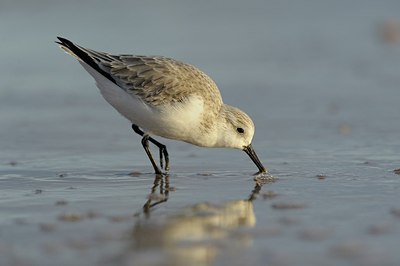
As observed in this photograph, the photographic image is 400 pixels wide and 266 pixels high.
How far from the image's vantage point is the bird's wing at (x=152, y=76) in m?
8.16

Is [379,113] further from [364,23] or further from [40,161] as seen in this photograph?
[364,23]

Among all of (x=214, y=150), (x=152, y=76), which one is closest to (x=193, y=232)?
(x=152, y=76)

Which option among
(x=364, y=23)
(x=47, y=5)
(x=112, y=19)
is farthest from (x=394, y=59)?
(x=47, y=5)

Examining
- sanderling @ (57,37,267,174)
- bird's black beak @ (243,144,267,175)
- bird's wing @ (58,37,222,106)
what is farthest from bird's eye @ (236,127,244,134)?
bird's wing @ (58,37,222,106)

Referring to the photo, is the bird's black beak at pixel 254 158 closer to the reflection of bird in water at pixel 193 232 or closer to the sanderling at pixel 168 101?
the sanderling at pixel 168 101

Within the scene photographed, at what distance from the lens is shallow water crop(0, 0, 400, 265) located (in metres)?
5.72

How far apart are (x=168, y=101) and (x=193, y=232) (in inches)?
93.3

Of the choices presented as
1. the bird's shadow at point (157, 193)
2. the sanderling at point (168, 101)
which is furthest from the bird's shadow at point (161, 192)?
the sanderling at point (168, 101)

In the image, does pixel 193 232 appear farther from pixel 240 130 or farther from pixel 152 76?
pixel 152 76

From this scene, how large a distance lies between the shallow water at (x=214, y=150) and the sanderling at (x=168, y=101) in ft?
1.11

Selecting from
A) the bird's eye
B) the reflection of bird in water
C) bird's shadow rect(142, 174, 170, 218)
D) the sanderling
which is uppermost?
the sanderling

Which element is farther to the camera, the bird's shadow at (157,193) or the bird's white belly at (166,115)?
the bird's white belly at (166,115)

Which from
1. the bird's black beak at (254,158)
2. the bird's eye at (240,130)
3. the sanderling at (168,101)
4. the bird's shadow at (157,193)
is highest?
the sanderling at (168,101)

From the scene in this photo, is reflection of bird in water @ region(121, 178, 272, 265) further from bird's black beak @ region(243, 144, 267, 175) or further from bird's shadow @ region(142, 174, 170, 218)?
bird's black beak @ region(243, 144, 267, 175)
